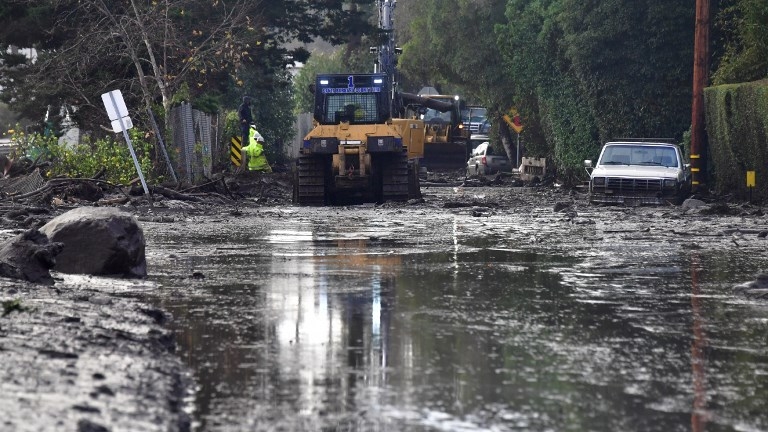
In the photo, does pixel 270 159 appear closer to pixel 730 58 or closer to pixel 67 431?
pixel 730 58

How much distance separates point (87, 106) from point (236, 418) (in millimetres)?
30836

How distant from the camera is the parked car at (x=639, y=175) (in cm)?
3091

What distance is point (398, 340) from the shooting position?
10141 mm

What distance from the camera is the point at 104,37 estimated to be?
35.1 meters

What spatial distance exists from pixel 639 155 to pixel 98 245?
1985 cm

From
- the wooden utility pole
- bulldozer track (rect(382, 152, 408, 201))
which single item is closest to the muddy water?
bulldozer track (rect(382, 152, 408, 201))

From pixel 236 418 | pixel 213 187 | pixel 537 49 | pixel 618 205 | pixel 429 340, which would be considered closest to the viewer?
pixel 236 418

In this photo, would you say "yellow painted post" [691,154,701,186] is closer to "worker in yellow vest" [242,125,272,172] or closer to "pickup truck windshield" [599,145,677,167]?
"pickup truck windshield" [599,145,677,167]

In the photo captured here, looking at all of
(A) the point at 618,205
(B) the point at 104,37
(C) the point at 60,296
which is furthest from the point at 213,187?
(C) the point at 60,296

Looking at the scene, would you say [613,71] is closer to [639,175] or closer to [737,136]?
[737,136]

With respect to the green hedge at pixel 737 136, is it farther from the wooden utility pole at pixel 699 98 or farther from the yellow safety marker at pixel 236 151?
the yellow safety marker at pixel 236 151

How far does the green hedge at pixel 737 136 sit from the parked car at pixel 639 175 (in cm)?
109

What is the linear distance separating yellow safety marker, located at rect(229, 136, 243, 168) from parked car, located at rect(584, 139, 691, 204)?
1285cm

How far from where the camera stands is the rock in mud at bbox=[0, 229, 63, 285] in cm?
1338
